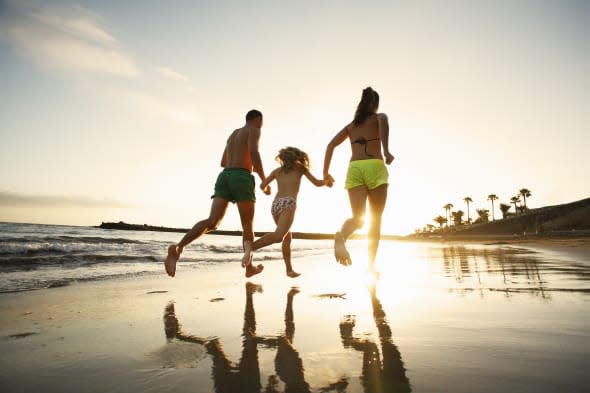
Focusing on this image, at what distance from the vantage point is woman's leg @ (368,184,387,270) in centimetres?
443

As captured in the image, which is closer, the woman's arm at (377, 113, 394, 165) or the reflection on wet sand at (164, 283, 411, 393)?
the reflection on wet sand at (164, 283, 411, 393)

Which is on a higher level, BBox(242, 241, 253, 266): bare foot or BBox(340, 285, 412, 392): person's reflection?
BBox(242, 241, 253, 266): bare foot

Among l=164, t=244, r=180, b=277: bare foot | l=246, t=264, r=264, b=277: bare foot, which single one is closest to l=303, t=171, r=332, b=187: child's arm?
l=246, t=264, r=264, b=277: bare foot

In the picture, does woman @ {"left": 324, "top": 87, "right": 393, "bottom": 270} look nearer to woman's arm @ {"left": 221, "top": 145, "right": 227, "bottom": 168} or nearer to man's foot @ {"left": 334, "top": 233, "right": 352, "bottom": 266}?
man's foot @ {"left": 334, "top": 233, "right": 352, "bottom": 266}

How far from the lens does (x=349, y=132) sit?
4699 millimetres

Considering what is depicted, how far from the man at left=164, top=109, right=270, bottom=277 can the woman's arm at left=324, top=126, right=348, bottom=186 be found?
0.92 m

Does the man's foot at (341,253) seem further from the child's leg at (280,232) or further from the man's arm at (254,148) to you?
the man's arm at (254,148)

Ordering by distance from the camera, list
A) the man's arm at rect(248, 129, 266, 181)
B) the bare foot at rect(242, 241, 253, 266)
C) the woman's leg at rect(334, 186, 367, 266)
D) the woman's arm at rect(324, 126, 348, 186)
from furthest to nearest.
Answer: the woman's arm at rect(324, 126, 348, 186) < the man's arm at rect(248, 129, 266, 181) < the bare foot at rect(242, 241, 253, 266) < the woman's leg at rect(334, 186, 367, 266)

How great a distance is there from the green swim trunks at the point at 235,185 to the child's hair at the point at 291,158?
65 centimetres

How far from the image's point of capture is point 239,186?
4.39 meters

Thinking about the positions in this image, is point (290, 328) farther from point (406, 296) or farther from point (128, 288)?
point (128, 288)

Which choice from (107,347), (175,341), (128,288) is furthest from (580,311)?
(128,288)

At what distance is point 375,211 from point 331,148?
110 cm

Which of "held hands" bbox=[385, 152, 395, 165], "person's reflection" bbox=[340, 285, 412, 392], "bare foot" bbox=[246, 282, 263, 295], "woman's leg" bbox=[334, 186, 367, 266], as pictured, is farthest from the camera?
"held hands" bbox=[385, 152, 395, 165]
